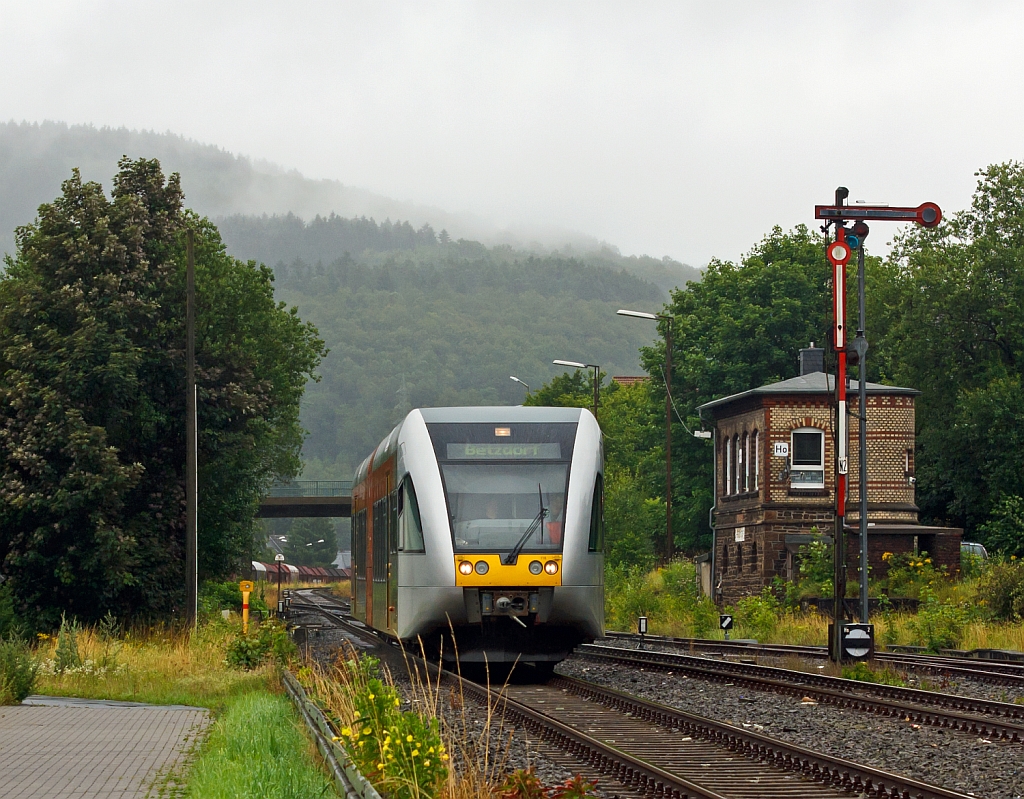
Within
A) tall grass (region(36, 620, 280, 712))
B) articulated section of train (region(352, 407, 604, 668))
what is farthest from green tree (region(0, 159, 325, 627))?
articulated section of train (region(352, 407, 604, 668))

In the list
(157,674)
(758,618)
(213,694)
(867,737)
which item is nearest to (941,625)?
(758,618)

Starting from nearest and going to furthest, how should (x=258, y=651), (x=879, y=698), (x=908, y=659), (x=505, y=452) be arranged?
(x=879, y=698) → (x=505, y=452) → (x=258, y=651) → (x=908, y=659)

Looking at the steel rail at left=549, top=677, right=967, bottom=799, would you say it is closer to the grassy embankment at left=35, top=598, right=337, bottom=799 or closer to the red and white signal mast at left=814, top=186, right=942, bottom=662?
the grassy embankment at left=35, top=598, right=337, bottom=799

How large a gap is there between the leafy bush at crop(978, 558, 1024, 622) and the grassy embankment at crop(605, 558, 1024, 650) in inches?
0.9

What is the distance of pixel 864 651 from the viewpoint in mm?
21297

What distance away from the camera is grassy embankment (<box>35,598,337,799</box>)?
10453mm

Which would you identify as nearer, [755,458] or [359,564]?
Result: [359,564]

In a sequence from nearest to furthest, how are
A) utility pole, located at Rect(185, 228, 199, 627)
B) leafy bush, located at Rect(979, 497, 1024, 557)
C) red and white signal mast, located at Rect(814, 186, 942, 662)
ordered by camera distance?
red and white signal mast, located at Rect(814, 186, 942, 662)
utility pole, located at Rect(185, 228, 199, 627)
leafy bush, located at Rect(979, 497, 1024, 557)

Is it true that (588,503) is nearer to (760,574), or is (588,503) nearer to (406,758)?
(406,758)

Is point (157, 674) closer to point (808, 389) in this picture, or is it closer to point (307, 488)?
point (808, 389)

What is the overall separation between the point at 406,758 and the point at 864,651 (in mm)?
13834

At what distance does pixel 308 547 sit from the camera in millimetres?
187875

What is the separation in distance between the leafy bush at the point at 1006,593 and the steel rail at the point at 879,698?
11.4 meters

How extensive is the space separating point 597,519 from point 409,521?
2444 mm
